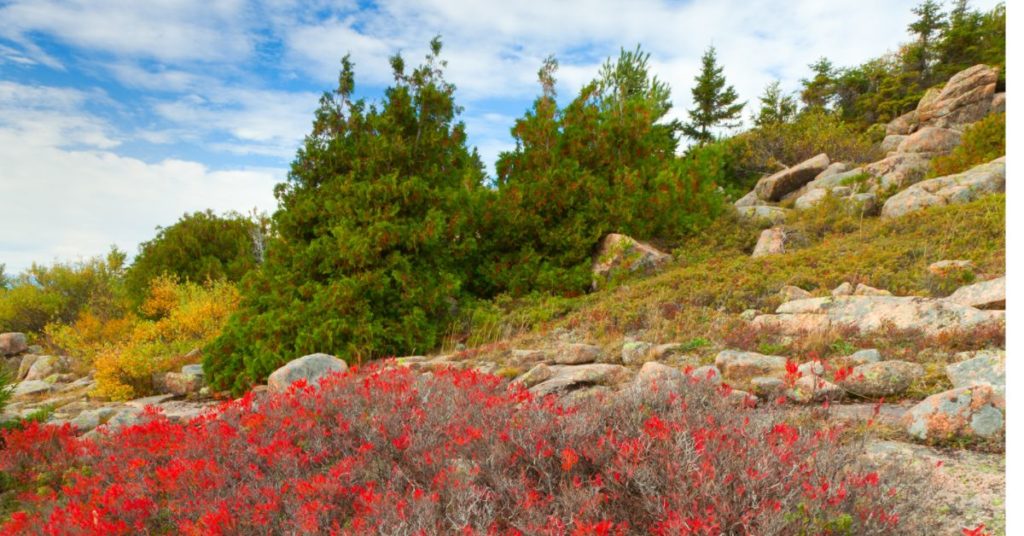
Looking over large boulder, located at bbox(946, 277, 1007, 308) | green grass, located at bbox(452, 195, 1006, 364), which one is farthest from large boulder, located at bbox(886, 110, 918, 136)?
large boulder, located at bbox(946, 277, 1007, 308)

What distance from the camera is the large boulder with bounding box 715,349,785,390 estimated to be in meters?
5.27

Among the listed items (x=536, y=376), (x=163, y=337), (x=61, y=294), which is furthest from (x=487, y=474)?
(x=61, y=294)

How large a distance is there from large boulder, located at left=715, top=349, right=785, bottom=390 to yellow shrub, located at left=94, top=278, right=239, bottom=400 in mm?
9474

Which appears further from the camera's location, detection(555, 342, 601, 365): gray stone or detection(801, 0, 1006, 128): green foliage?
detection(801, 0, 1006, 128): green foliage

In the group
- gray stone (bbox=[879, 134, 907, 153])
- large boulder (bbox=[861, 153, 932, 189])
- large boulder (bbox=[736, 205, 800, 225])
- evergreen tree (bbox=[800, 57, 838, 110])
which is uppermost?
evergreen tree (bbox=[800, 57, 838, 110])

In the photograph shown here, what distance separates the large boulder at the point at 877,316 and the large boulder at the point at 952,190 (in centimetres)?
687

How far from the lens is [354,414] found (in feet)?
12.6

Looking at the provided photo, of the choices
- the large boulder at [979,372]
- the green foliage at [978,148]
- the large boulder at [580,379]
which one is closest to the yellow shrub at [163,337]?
the large boulder at [580,379]

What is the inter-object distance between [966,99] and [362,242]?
26.8 meters

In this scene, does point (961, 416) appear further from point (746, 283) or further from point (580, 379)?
point (746, 283)

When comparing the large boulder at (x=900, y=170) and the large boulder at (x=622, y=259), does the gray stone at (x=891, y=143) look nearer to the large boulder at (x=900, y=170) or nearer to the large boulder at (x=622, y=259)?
the large boulder at (x=900, y=170)

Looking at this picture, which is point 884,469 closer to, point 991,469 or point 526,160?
point 991,469

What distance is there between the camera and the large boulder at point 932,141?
19969 millimetres

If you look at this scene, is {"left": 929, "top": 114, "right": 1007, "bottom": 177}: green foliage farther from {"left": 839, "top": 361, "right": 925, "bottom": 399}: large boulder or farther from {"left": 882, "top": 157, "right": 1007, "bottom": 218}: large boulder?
{"left": 839, "top": 361, "right": 925, "bottom": 399}: large boulder
